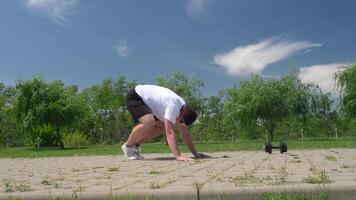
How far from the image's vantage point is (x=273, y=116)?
37.7 metres

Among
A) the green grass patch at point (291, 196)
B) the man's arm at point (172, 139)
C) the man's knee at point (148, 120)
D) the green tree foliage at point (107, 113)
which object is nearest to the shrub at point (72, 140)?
the green tree foliage at point (107, 113)

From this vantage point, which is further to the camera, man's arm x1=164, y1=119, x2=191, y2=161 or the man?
the man

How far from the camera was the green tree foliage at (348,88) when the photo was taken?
3092cm

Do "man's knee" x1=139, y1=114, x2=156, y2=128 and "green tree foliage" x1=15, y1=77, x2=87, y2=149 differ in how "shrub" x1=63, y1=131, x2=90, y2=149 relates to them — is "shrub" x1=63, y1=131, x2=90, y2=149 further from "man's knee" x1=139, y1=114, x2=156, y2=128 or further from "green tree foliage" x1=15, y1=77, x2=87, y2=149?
"man's knee" x1=139, y1=114, x2=156, y2=128

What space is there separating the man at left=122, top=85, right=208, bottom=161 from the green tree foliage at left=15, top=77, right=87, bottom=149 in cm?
2706

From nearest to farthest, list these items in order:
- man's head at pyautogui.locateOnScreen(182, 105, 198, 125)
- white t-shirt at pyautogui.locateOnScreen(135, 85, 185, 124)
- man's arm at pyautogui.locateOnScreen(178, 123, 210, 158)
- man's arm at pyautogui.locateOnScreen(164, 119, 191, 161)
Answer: man's arm at pyautogui.locateOnScreen(164, 119, 191, 161)
white t-shirt at pyautogui.locateOnScreen(135, 85, 185, 124)
man's head at pyautogui.locateOnScreen(182, 105, 198, 125)
man's arm at pyautogui.locateOnScreen(178, 123, 210, 158)

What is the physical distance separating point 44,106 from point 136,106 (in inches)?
1095

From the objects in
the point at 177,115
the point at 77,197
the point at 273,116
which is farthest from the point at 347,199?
the point at 273,116

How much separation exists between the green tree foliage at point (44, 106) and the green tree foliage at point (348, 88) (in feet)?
62.3

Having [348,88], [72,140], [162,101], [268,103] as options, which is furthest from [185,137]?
[72,140]

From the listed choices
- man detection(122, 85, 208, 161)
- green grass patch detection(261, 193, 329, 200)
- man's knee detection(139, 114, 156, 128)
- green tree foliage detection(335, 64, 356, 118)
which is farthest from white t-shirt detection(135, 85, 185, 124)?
green tree foliage detection(335, 64, 356, 118)

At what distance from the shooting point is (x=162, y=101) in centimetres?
852

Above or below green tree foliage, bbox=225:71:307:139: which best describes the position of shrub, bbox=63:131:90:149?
below

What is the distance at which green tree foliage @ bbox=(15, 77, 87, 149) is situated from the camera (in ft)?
115
